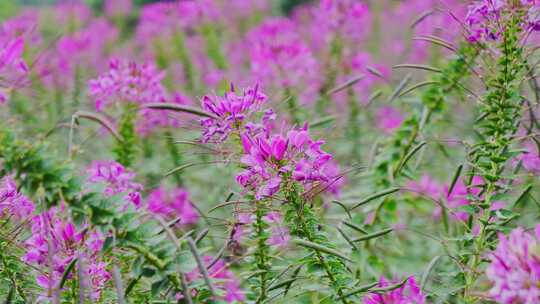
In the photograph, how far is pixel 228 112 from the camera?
2.85 feet

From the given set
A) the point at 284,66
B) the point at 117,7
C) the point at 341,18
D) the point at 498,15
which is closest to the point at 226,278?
the point at 498,15

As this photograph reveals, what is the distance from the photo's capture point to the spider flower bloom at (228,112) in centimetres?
86

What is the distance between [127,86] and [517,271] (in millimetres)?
1072

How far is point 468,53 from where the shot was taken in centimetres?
132

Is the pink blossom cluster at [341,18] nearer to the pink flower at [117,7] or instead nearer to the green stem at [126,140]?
the green stem at [126,140]

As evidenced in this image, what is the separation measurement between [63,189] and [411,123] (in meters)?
0.94

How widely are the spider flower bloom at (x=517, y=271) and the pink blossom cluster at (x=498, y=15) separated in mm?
370

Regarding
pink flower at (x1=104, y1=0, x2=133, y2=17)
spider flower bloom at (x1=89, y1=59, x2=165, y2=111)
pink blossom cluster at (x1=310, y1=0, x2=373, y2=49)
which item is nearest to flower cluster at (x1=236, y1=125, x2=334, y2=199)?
spider flower bloom at (x1=89, y1=59, x2=165, y2=111)

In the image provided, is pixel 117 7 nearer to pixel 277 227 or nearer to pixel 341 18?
pixel 341 18

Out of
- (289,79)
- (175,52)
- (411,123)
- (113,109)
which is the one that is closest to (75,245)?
(113,109)

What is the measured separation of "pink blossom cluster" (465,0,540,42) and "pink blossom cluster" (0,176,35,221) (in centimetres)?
74

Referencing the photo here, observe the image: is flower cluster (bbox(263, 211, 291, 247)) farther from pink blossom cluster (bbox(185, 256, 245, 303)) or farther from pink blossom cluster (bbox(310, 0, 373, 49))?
pink blossom cluster (bbox(310, 0, 373, 49))

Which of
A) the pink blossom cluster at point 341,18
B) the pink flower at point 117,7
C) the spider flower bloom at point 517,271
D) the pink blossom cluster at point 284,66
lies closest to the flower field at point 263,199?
the spider flower bloom at point 517,271

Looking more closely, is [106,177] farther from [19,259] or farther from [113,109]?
[113,109]
